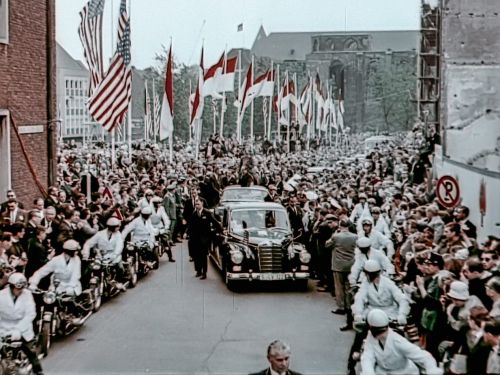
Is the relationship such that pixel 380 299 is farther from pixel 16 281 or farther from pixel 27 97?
pixel 27 97

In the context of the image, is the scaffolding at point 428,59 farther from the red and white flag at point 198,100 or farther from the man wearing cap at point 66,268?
the man wearing cap at point 66,268

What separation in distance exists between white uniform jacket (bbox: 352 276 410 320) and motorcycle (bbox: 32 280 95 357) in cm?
450

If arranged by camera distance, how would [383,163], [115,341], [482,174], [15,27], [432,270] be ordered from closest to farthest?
[432,270], [115,341], [482,174], [15,27], [383,163]

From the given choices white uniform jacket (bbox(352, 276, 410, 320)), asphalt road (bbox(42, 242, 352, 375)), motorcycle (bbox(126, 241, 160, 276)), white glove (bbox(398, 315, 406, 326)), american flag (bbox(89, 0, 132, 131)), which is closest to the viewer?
white glove (bbox(398, 315, 406, 326))

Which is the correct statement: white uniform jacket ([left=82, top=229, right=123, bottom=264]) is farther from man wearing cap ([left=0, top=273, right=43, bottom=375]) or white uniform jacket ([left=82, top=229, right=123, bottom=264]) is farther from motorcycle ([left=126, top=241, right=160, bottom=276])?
man wearing cap ([left=0, top=273, right=43, bottom=375])

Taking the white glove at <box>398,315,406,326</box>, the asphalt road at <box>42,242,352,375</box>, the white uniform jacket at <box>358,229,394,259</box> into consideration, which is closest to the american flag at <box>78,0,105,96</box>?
the asphalt road at <box>42,242,352,375</box>

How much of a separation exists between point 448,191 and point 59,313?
7541 mm

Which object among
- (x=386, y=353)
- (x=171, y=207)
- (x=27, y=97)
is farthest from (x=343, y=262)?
(x=27, y=97)

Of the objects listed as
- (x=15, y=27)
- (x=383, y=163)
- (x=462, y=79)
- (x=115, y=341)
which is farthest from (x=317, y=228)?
(x=383, y=163)

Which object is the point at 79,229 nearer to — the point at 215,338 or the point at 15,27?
the point at 215,338

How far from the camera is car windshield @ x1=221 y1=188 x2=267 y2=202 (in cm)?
2536

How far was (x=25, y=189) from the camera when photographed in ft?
79.3

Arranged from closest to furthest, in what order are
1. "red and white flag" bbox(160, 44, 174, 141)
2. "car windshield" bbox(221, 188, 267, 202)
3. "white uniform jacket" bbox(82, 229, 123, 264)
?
"white uniform jacket" bbox(82, 229, 123, 264) → "car windshield" bbox(221, 188, 267, 202) → "red and white flag" bbox(160, 44, 174, 141)

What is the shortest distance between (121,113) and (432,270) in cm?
1367
